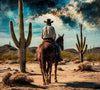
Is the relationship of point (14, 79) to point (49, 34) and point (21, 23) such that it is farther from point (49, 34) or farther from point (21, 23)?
point (21, 23)

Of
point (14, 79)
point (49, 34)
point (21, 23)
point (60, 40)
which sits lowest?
point (14, 79)

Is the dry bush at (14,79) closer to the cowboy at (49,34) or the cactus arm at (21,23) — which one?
the cowboy at (49,34)

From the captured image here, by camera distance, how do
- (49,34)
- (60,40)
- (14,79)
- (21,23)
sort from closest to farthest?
(14,79) < (49,34) < (60,40) < (21,23)

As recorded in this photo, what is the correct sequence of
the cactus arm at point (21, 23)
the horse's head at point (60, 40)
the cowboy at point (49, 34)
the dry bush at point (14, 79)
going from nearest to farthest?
the dry bush at point (14, 79) → the cowboy at point (49, 34) → the horse's head at point (60, 40) → the cactus arm at point (21, 23)

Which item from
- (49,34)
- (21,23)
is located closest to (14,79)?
(49,34)

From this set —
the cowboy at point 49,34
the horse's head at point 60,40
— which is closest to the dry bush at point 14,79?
the cowboy at point 49,34

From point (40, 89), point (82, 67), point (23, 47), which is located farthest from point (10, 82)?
point (82, 67)

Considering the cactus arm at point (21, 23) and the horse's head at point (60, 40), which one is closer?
the horse's head at point (60, 40)

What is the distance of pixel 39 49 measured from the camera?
8.21 m

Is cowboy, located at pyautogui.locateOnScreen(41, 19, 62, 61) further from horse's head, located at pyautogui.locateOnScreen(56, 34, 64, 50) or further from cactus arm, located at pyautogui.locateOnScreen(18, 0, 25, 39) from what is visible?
cactus arm, located at pyautogui.locateOnScreen(18, 0, 25, 39)

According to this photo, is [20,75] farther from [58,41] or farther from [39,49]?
[58,41]

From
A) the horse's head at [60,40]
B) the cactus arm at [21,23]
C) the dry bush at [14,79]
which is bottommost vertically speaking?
the dry bush at [14,79]

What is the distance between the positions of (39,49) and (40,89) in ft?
6.58

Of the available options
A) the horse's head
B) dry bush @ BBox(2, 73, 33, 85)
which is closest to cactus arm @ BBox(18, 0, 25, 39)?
the horse's head
